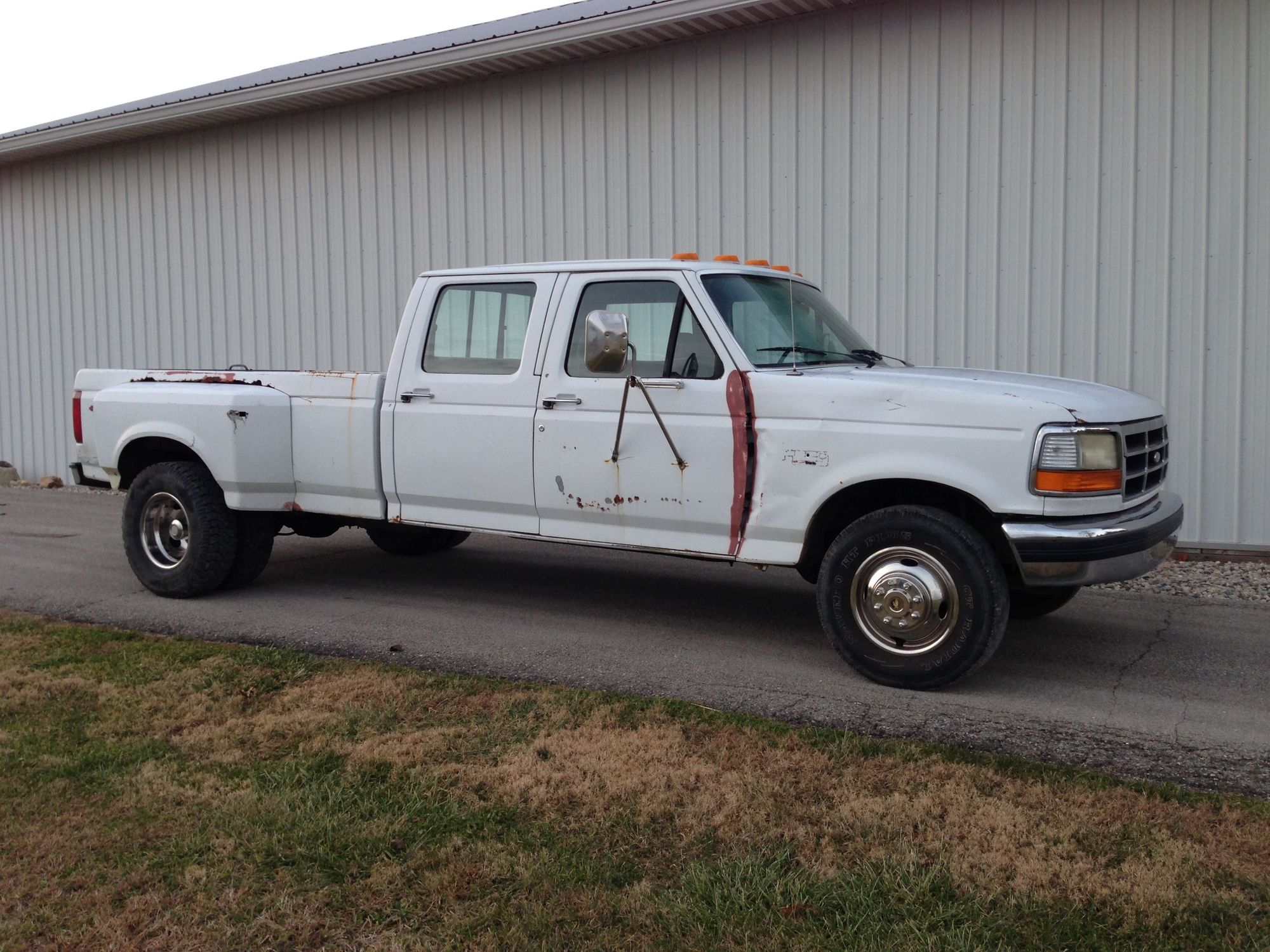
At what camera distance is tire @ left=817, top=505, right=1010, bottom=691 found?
16.6 ft

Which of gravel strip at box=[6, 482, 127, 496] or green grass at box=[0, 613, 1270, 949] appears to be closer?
green grass at box=[0, 613, 1270, 949]

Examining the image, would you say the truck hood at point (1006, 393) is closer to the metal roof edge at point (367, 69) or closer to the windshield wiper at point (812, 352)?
the windshield wiper at point (812, 352)

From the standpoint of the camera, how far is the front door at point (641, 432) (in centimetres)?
571

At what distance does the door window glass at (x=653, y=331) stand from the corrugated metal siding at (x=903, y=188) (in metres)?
3.99

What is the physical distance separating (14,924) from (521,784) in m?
1.62

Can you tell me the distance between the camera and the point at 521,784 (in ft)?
13.4

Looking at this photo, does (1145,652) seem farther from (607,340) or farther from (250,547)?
(250,547)

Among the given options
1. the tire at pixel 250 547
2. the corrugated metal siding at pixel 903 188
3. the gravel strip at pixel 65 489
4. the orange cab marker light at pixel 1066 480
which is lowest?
the gravel strip at pixel 65 489

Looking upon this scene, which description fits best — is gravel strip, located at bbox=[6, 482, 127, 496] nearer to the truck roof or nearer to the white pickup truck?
the white pickup truck

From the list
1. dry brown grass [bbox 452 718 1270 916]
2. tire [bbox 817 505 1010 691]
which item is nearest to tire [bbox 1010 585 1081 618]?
tire [bbox 817 505 1010 691]

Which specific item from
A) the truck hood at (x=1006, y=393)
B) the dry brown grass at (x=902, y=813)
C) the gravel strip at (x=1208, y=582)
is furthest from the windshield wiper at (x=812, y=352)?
the gravel strip at (x=1208, y=582)

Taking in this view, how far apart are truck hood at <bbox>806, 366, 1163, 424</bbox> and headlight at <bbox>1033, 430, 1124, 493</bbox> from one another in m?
0.08

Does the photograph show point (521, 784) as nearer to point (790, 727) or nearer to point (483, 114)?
point (790, 727)

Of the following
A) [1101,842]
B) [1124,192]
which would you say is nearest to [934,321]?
[1124,192]
